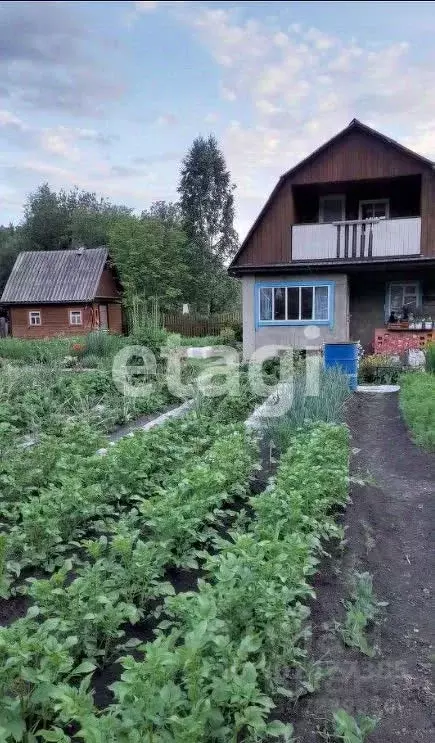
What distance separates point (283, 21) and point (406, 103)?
4128mm

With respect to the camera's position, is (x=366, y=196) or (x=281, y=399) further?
(x=366, y=196)

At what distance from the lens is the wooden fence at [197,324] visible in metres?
21.2

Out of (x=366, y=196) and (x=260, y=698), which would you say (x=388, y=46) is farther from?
(x=366, y=196)

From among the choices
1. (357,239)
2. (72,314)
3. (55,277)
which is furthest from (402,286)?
(55,277)

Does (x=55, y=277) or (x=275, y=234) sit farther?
(x=55, y=277)

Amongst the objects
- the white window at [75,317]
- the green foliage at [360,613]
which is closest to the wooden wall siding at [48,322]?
the white window at [75,317]

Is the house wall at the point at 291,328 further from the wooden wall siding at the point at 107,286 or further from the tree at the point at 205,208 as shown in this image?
the tree at the point at 205,208

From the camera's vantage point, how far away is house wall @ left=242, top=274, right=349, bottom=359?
43.4 ft

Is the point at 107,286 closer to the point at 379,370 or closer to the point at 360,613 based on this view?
the point at 379,370

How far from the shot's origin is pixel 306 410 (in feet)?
17.1

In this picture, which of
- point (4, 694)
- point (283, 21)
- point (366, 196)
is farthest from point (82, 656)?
point (366, 196)

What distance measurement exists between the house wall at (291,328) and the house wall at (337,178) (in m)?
0.57

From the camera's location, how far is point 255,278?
13922 mm

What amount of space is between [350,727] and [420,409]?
16.0 ft
